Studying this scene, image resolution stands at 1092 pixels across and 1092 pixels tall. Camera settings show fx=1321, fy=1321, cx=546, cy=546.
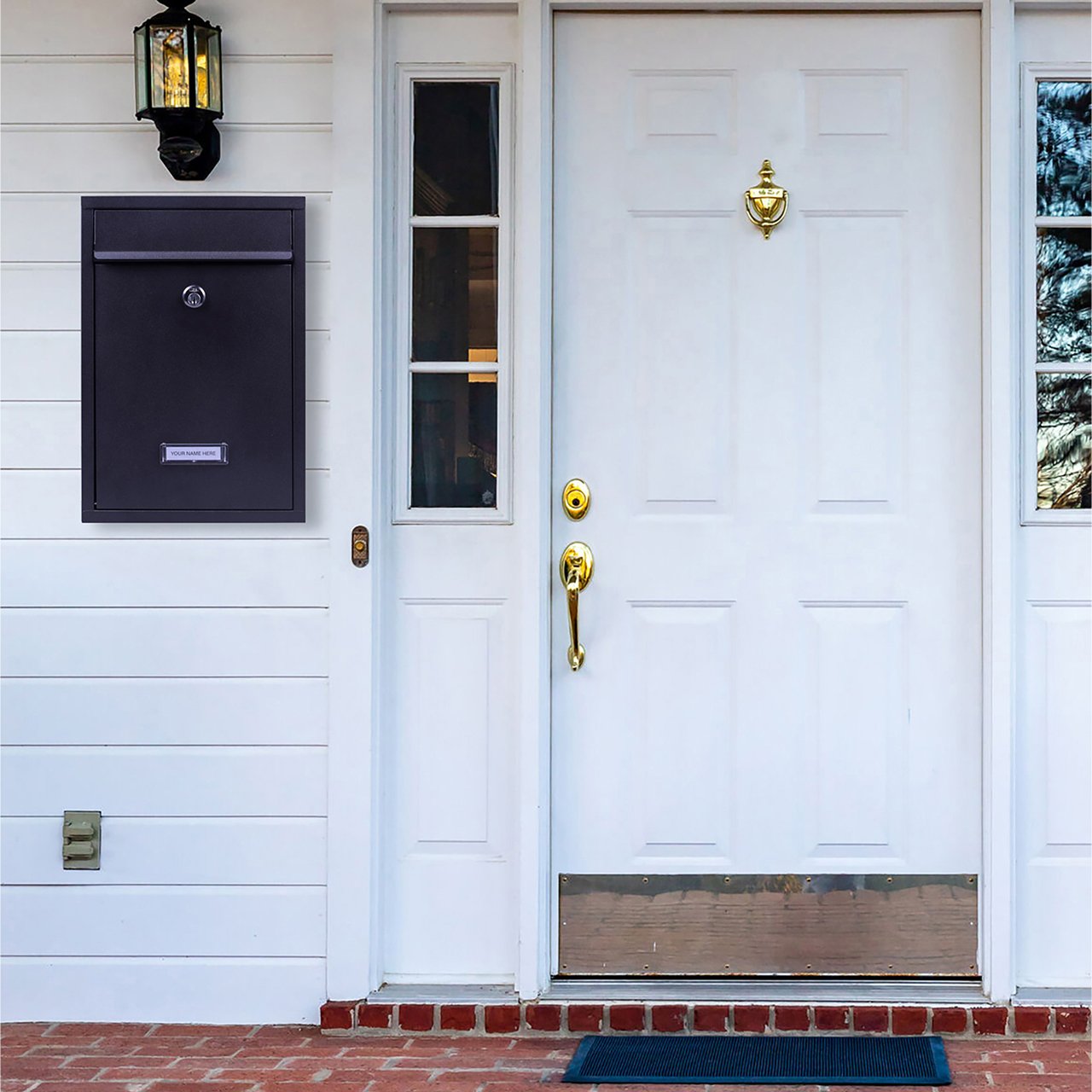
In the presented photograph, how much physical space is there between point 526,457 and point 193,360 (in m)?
0.77

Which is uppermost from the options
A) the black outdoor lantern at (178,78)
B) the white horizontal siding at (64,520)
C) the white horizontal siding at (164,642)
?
the black outdoor lantern at (178,78)

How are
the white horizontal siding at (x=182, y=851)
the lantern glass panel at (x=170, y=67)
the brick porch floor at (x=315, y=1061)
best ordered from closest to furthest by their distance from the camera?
1. the brick porch floor at (x=315, y=1061)
2. the lantern glass panel at (x=170, y=67)
3. the white horizontal siding at (x=182, y=851)

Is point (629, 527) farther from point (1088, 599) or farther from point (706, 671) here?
point (1088, 599)

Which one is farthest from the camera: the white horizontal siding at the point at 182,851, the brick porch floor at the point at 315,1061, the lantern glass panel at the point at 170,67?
the white horizontal siding at the point at 182,851

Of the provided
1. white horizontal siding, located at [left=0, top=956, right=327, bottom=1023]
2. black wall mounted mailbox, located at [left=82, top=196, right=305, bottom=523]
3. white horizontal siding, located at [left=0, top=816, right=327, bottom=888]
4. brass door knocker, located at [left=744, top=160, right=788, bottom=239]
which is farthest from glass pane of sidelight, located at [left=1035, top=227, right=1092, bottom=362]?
white horizontal siding, located at [left=0, top=956, right=327, bottom=1023]

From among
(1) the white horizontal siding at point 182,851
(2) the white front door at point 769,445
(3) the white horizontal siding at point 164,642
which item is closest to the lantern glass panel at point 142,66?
(2) the white front door at point 769,445

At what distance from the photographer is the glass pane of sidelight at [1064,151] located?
2.92m

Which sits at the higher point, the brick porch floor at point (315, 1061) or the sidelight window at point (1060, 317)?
the sidelight window at point (1060, 317)

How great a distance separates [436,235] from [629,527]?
0.78 metres

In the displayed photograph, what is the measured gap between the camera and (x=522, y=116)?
9.46 ft

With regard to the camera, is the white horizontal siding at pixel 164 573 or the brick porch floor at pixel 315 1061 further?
the white horizontal siding at pixel 164 573

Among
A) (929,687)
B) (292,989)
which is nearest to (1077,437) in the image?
(929,687)

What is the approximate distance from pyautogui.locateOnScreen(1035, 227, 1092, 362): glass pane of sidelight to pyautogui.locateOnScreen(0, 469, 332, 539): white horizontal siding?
64.9 inches

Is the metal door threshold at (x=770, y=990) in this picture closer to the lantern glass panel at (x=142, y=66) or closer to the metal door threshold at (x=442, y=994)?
the metal door threshold at (x=442, y=994)
